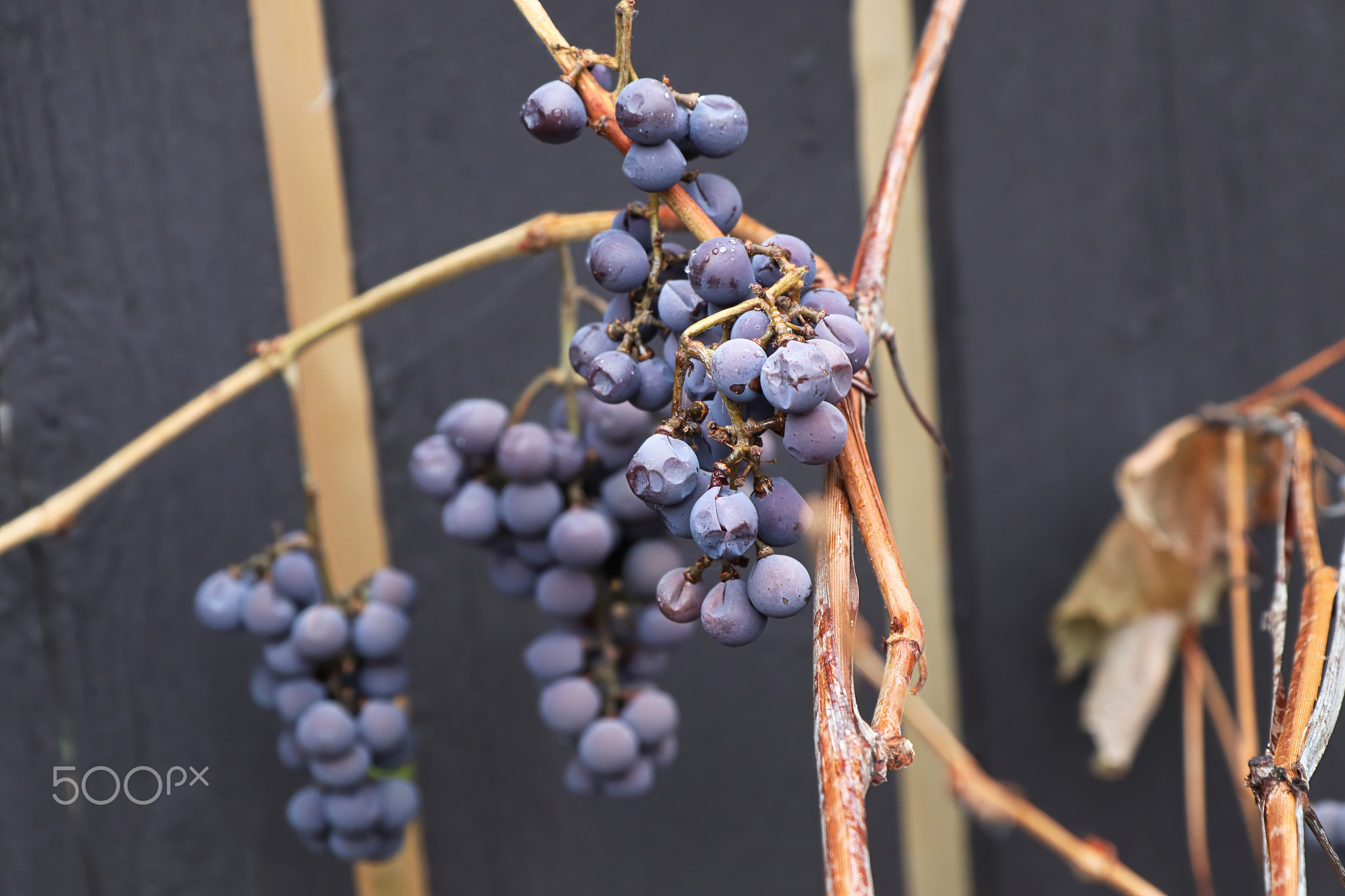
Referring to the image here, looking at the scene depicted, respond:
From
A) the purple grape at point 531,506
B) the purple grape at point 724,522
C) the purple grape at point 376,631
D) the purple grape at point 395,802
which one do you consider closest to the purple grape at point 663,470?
the purple grape at point 724,522

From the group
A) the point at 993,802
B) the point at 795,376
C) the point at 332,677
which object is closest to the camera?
the point at 795,376

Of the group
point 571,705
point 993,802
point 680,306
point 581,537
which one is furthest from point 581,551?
point 993,802

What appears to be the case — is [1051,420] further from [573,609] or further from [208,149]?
[208,149]

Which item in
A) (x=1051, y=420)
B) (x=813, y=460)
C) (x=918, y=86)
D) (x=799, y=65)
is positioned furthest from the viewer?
(x=1051, y=420)

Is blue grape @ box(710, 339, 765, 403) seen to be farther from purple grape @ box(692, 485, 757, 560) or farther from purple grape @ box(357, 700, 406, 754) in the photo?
purple grape @ box(357, 700, 406, 754)

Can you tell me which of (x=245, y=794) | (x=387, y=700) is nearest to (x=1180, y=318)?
(x=387, y=700)

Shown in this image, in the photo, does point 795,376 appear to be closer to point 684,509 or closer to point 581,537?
point 684,509
